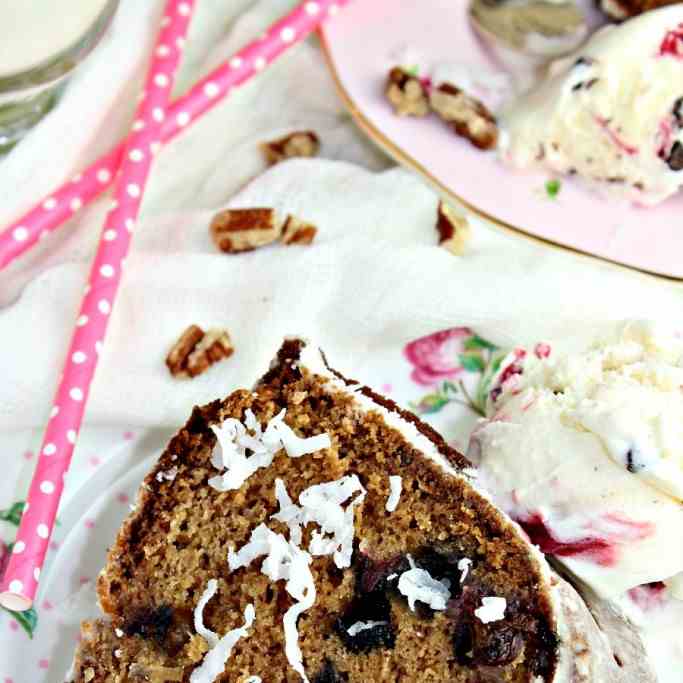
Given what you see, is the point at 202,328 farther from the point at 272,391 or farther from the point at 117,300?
the point at 272,391

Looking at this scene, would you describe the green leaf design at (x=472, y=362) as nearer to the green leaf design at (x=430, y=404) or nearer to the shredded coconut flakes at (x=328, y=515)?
the green leaf design at (x=430, y=404)

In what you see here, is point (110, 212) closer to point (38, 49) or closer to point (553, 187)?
point (38, 49)

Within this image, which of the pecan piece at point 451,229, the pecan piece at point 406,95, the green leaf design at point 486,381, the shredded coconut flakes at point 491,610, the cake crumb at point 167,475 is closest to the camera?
the shredded coconut flakes at point 491,610

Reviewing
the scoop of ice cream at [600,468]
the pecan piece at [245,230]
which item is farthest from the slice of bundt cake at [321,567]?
the pecan piece at [245,230]

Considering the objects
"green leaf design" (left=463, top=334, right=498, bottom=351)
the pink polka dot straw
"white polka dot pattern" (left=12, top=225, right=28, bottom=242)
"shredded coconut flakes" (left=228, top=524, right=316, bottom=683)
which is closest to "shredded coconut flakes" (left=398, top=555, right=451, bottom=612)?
"shredded coconut flakes" (left=228, top=524, right=316, bottom=683)

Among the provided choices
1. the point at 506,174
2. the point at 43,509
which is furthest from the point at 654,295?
the point at 43,509

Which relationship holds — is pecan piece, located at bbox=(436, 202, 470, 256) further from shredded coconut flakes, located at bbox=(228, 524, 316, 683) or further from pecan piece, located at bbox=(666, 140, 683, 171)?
shredded coconut flakes, located at bbox=(228, 524, 316, 683)

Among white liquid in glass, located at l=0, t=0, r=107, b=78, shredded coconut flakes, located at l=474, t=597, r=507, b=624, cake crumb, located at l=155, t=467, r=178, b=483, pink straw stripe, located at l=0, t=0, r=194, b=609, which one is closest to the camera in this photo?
shredded coconut flakes, located at l=474, t=597, r=507, b=624

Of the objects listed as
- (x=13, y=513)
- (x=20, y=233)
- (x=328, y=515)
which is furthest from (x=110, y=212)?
(x=328, y=515)
